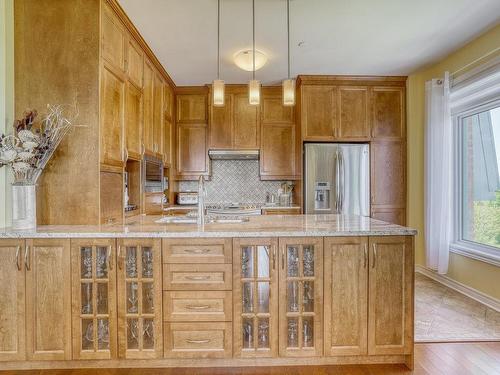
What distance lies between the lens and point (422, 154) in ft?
13.7

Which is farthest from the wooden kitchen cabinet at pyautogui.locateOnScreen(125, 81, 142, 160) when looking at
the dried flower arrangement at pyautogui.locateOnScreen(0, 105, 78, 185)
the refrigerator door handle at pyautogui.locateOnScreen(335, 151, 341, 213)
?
the refrigerator door handle at pyautogui.locateOnScreen(335, 151, 341, 213)

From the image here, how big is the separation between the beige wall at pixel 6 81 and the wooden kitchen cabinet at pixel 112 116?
64cm

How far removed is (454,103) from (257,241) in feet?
10.0

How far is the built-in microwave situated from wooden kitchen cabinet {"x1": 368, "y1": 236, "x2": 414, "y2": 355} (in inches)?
91.9

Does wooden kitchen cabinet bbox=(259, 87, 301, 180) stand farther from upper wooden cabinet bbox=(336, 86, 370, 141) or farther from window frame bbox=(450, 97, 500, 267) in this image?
window frame bbox=(450, 97, 500, 267)

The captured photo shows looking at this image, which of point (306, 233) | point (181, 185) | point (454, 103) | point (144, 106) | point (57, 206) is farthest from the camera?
point (181, 185)

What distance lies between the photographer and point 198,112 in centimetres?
474

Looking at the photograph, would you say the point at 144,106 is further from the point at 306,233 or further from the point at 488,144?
the point at 488,144

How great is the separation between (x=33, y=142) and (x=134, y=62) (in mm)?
1366

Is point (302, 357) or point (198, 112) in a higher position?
point (198, 112)

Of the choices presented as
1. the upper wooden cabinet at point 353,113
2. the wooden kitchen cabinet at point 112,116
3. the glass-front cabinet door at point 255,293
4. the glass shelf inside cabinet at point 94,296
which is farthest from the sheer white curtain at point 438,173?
the glass shelf inside cabinet at point 94,296

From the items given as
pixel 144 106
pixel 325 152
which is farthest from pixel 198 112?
pixel 325 152

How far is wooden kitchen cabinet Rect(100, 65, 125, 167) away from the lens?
237cm

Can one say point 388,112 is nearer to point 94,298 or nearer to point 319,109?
point 319,109
